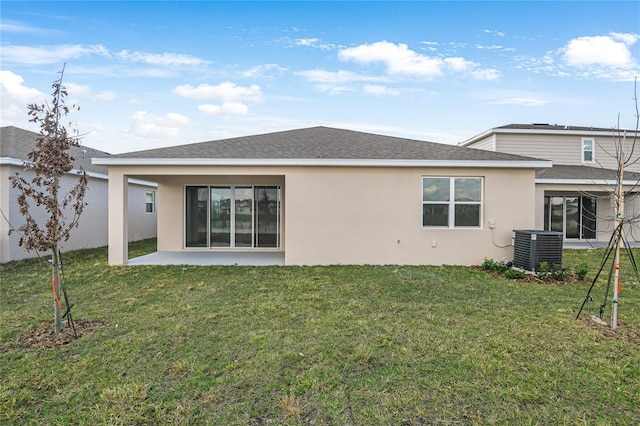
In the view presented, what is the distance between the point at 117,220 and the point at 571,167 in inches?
759

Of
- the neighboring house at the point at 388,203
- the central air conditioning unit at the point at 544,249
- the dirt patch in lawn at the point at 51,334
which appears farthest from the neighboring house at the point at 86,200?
the central air conditioning unit at the point at 544,249

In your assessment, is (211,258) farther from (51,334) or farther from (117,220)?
(51,334)

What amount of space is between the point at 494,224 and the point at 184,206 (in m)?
9.96

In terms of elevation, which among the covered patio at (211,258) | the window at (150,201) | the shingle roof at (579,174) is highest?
the shingle roof at (579,174)

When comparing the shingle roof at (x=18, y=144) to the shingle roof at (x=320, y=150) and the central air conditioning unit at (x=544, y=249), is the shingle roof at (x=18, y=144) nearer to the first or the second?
the shingle roof at (x=320, y=150)

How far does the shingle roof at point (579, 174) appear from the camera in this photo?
13983 millimetres

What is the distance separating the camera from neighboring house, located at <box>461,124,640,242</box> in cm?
1483

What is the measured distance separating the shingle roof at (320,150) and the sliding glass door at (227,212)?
1804mm

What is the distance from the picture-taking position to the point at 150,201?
17.2 meters

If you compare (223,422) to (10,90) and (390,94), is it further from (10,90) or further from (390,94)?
(390,94)

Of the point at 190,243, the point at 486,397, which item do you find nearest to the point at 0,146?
the point at 190,243

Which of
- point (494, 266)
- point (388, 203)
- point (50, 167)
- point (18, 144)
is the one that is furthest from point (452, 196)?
point (18, 144)

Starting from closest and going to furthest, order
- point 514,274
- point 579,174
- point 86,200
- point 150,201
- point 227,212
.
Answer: point 514,274 → point 227,212 → point 86,200 → point 579,174 → point 150,201

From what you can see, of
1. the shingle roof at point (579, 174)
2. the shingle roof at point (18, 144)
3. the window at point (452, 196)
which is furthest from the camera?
the shingle roof at point (579, 174)
